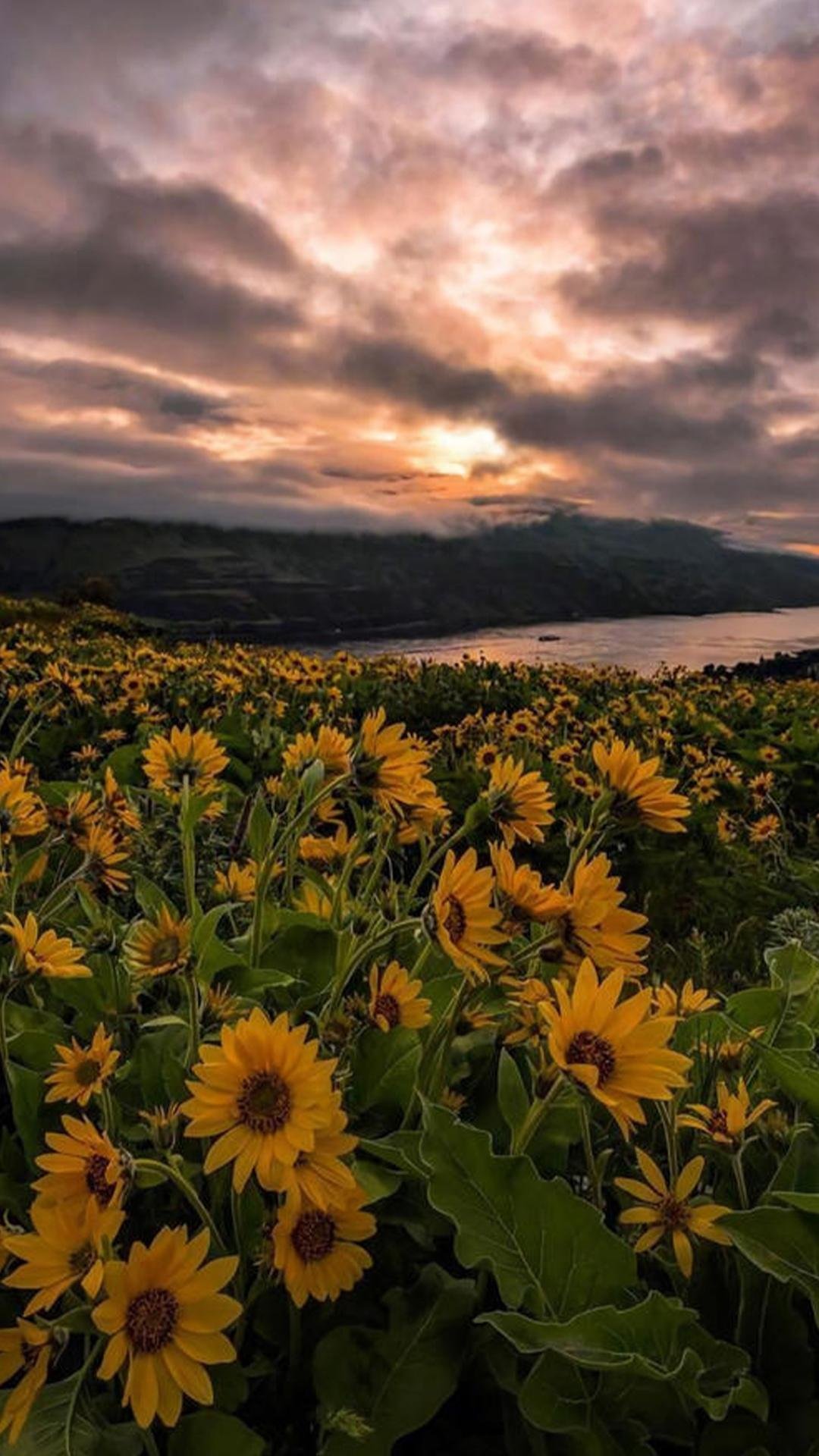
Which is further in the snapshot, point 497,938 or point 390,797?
point 390,797

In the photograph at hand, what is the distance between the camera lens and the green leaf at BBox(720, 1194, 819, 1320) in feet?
3.80

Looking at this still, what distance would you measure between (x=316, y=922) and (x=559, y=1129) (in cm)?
63

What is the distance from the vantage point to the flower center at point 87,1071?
1.34 meters

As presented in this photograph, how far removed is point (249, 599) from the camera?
129 m

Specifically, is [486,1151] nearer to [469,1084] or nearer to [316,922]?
[469,1084]

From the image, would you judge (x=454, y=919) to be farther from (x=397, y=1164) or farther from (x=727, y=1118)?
(x=727, y=1118)

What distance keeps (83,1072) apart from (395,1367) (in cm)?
56

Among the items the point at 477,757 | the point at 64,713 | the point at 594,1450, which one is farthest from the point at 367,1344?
the point at 64,713

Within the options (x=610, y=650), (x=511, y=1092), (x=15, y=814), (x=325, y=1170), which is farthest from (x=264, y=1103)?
(x=610, y=650)

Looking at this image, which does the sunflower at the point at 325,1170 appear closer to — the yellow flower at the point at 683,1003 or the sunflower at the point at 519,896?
the sunflower at the point at 519,896

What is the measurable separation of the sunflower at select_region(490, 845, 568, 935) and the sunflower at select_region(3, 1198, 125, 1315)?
1.94ft

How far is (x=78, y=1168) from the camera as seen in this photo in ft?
3.63

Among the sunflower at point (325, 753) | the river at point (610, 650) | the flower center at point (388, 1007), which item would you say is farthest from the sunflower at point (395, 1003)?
the river at point (610, 650)

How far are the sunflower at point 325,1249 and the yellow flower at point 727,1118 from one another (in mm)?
490
